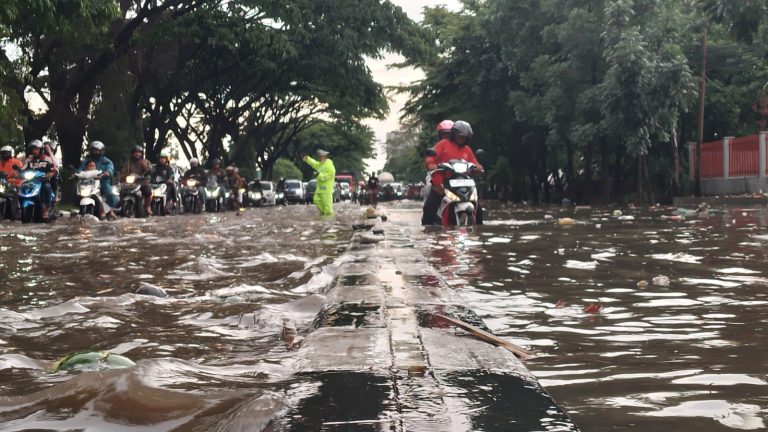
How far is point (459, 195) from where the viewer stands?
1212 centimetres

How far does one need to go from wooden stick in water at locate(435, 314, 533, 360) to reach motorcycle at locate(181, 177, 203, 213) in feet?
70.8

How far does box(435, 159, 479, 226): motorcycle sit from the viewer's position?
39.1 ft

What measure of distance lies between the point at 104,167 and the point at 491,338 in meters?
15.6

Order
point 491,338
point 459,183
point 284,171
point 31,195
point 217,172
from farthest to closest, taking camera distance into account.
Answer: point 284,171 → point 217,172 → point 31,195 → point 459,183 → point 491,338

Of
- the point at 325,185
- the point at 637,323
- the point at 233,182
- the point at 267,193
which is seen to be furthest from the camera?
the point at 267,193

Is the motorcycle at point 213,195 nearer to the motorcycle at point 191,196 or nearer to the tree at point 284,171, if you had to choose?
the motorcycle at point 191,196

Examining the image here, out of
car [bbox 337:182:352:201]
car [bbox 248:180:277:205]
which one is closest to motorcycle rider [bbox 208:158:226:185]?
car [bbox 248:180:277:205]

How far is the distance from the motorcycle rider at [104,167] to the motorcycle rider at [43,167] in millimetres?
594

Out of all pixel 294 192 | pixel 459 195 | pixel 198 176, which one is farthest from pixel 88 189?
pixel 294 192

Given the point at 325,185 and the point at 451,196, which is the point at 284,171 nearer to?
the point at 325,185

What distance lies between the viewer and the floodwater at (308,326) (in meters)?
2.25

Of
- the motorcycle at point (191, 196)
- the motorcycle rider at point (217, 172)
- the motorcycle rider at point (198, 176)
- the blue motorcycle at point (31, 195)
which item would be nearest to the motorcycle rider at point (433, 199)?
the blue motorcycle at point (31, 195)

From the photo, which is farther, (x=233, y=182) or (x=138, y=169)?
(x=233, y=182)

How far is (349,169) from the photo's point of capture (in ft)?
284
